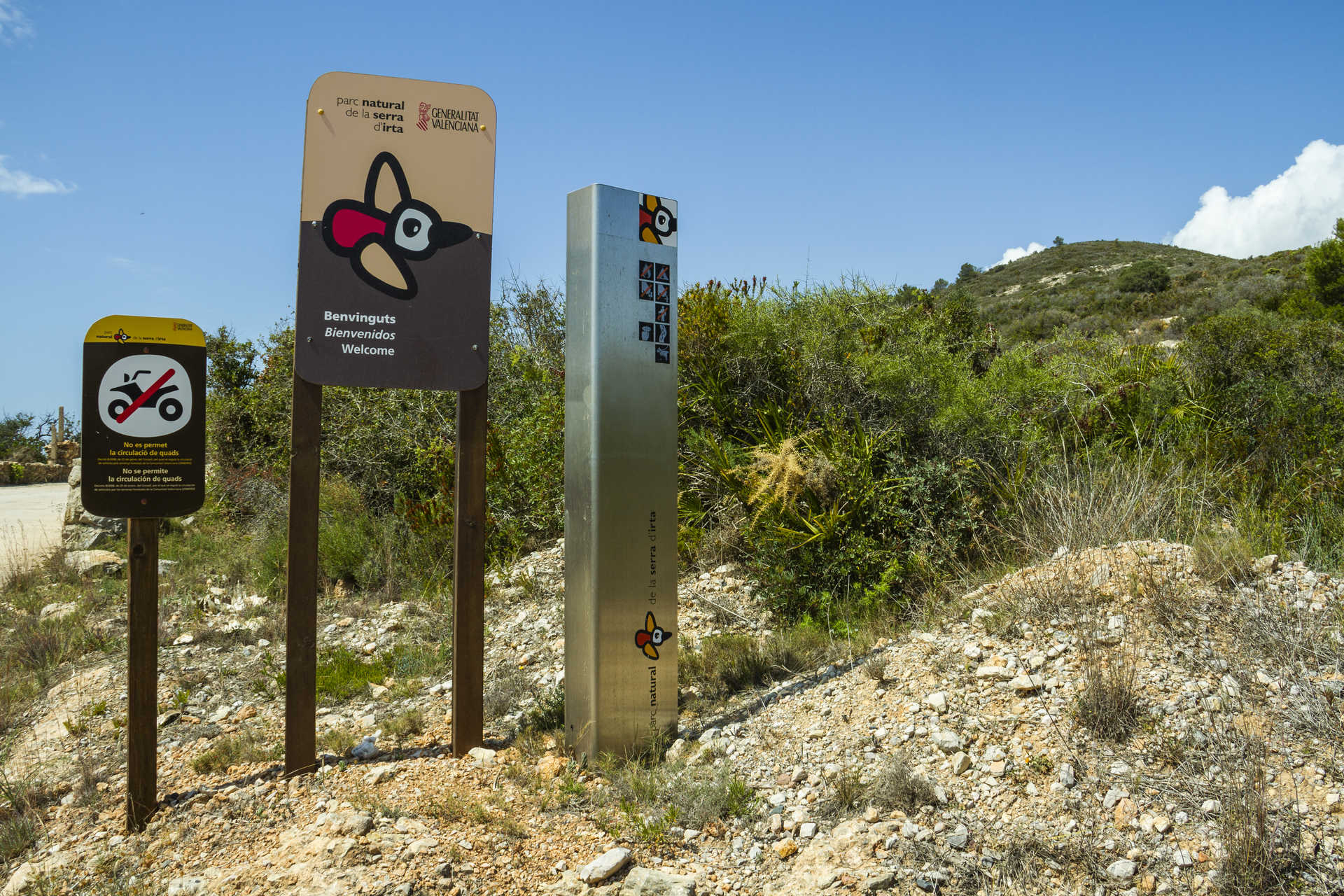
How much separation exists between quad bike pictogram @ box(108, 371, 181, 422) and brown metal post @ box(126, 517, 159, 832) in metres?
0.55

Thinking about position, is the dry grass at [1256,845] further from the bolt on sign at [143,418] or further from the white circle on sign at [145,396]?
the white circle on sign at [145,396]

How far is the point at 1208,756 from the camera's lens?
137 inches

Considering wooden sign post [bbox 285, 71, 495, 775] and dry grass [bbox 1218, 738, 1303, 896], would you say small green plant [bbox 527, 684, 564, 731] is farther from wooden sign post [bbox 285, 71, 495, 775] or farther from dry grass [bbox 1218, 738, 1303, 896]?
dry grass [bbox 1218, 738, 1303, 896]

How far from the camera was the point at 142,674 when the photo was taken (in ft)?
13.0

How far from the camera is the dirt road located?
9.79m

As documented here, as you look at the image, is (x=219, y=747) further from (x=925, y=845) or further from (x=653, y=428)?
(x=925, y=845)

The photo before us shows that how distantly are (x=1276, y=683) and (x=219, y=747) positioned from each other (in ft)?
18.7

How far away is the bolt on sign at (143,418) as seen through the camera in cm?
396

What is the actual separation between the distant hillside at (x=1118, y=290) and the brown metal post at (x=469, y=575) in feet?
42.1

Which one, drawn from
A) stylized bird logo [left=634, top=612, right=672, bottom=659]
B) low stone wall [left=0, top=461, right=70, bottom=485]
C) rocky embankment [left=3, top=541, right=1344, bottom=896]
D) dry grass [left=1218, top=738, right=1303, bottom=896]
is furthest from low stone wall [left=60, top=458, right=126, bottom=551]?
low stone wall [left=0, top=461, right=70, bottom=485]

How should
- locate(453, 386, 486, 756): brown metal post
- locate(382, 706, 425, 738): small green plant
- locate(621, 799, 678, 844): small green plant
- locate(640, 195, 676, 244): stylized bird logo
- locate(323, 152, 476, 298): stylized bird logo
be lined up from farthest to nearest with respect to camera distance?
locate(382, 706, 425, 738): small green plant
locate(640, 195, 676, 244): stylized bird logo
locate(453, 386, 486, 756): brown metal post
locate(323, 152, 476, 298): stylized bird logo
locate(621, 799, 678, 844): small green plant

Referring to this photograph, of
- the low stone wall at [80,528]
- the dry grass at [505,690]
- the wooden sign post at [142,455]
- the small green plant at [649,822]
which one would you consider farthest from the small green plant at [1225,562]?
the low stone wall at [80,528]

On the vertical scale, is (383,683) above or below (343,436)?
below

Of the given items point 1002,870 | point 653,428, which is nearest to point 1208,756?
point 1002,870
